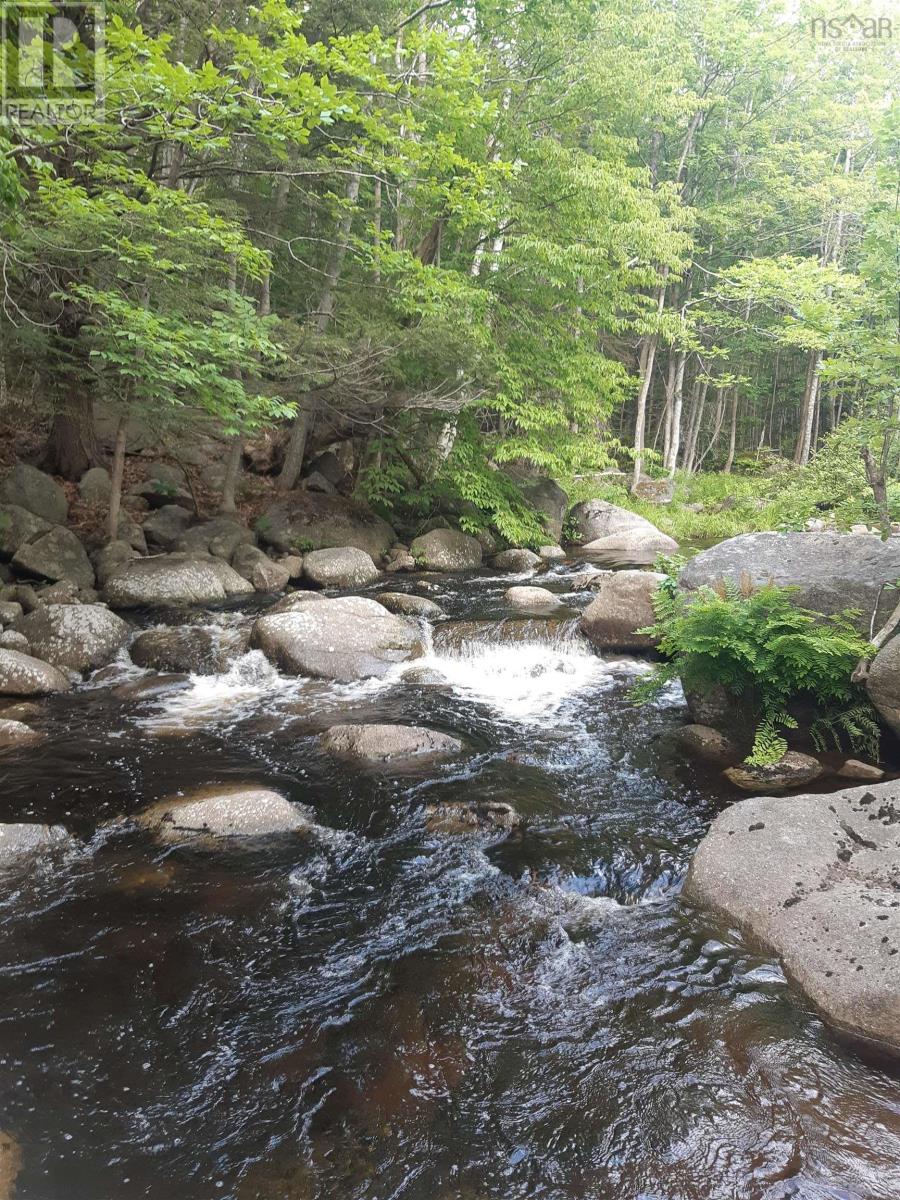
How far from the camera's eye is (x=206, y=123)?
5.26 m

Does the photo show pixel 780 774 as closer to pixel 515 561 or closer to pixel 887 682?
pixel 887 682

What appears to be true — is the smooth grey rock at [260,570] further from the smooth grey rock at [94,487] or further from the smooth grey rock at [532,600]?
the smooth grey rock at [532,600]

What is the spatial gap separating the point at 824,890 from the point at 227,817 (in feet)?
13.1

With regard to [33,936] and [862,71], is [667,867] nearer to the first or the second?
[33,936]

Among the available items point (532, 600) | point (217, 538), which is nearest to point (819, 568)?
point (532, 600)

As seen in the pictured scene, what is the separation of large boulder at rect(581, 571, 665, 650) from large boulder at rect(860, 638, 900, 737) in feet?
12.3

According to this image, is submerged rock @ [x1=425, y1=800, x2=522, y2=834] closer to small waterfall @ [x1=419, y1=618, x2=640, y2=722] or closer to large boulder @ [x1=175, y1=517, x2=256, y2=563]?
small waterfall @ [x1=419, y1=618, x2=640, y2=722]

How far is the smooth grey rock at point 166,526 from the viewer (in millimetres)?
13969

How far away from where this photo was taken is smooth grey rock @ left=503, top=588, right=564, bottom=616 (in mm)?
12062

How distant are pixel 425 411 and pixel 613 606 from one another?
760 centimetres

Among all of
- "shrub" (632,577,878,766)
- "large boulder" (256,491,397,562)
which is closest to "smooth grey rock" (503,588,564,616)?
"large boulder" (256,491,397,562)

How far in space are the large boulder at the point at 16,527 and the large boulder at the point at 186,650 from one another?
11.5 feet

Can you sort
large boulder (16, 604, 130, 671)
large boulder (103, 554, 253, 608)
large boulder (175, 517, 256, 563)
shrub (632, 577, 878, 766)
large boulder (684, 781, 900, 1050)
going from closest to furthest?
large boulder (684, 781, 900, 1050)
shrub (632, 577, 878, 766)
large boulder (16, 604, 130, 671)
large boulder (103, 554, 253, 608)
large boulder (175, 517, 256, 563)

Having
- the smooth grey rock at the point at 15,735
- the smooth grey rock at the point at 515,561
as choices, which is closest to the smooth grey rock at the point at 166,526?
the smooth grey rock at the point at 515,561
